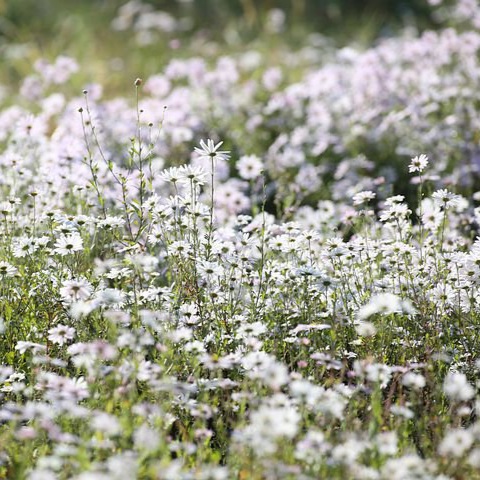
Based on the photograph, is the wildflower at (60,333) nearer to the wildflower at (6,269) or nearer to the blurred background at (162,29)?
the wildflower at (6,269)

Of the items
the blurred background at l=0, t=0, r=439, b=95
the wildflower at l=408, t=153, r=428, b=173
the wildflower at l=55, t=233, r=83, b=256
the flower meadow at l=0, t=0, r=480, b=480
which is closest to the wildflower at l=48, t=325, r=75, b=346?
the flower meadow at l=0, t=0, r=480, b=480

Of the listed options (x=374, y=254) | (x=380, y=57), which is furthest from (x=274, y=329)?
(x=380, y=57)

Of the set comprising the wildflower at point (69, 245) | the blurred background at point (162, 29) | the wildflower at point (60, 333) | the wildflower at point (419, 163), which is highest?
the blurred background at point (162, 29)

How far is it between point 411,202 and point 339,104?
0.90m

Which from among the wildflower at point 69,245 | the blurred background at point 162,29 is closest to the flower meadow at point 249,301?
the wildflower at point 69,245

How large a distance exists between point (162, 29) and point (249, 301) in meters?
6.56

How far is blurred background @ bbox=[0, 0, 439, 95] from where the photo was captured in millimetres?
8234

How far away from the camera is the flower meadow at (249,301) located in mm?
2086

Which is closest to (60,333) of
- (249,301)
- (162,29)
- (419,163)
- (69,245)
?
(69,245)

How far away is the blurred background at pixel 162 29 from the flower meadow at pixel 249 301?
76.7 inches

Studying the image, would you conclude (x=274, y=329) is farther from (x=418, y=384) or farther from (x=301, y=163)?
(x=301, y=163)

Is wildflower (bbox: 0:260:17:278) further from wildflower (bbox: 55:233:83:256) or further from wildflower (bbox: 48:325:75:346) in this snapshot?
wildflower (bbox: 48:325:75:346)

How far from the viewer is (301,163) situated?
5.19 meters

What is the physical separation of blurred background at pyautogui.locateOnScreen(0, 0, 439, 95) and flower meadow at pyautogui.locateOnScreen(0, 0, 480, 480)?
1948 millimetres
